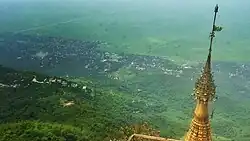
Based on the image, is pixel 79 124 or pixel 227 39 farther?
pixel 227 39

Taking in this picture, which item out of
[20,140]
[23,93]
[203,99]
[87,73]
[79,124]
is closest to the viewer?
[203,99]

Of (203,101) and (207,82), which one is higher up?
(207,82)

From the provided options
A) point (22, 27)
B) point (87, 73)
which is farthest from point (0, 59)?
point (22, 27)

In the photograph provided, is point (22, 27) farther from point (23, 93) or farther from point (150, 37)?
point (23, 93)

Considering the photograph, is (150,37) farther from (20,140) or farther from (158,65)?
(20,140)

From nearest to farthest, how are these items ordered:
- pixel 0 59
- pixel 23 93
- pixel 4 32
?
pixel 23 93, pixel 0 59, pixel 4 32

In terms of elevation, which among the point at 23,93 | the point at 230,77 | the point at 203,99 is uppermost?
the point at 203,99

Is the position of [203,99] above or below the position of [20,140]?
above

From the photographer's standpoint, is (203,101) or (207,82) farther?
(203,101)
